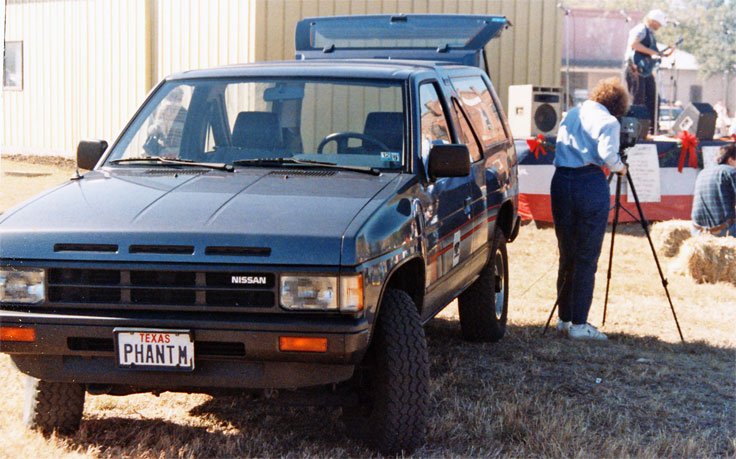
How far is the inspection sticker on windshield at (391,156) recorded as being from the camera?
5125mm

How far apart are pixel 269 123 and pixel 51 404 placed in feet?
5.73

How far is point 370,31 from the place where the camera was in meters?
9.95

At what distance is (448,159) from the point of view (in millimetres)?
5000

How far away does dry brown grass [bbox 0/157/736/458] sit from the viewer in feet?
15.3

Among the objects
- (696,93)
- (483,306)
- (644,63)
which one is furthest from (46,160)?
(696,93)

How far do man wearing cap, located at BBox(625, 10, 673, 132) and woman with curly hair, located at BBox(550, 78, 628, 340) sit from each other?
26.2 feet

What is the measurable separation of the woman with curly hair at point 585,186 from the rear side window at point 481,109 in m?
0.47

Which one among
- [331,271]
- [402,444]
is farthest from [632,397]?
[331,271]

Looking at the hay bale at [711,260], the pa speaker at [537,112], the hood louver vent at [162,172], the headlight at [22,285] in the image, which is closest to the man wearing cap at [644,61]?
the pa speaker at [537,112]

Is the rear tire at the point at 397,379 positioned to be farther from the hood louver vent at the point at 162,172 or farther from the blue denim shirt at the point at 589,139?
the blue denim shirt at the point at 589,139

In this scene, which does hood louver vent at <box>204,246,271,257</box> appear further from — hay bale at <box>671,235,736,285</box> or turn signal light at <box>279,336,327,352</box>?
hay bale at <box>671,235,736,285</box>

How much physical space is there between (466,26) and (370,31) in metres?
0.91

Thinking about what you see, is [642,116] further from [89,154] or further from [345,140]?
[89,154]

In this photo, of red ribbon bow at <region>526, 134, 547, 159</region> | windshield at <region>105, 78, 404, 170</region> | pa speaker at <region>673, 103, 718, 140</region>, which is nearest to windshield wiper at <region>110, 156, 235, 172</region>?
windshield at <region>105, 78, 404, 170</region>
